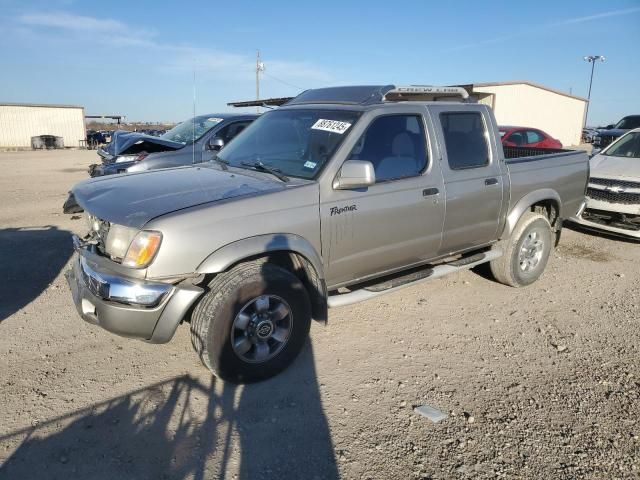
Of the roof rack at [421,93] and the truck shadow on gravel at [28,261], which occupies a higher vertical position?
the roof rack at [421,93]

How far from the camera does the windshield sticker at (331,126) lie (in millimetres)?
3658

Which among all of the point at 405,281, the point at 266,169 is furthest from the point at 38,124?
the point at 405,281

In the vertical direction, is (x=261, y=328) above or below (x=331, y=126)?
below

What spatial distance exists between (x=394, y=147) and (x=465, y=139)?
0.95 m

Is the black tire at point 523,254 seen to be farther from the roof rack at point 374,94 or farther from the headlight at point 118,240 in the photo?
the headlight at point 118,240

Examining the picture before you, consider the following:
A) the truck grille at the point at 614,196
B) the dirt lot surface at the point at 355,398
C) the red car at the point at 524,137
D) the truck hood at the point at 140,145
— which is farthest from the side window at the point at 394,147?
the red car at the point at 524,137

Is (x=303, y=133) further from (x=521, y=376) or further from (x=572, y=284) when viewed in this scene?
(x=572, y=284)

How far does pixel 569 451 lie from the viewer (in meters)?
2.68

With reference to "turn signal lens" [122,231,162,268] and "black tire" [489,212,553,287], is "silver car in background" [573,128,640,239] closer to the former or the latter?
"black tire" [489,212,553,287]

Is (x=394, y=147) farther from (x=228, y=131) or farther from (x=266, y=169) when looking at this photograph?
(x=228, y=131)

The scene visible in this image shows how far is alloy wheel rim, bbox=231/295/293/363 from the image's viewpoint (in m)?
3.18

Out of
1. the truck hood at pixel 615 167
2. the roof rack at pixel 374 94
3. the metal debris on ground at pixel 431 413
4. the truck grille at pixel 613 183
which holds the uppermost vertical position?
the roof rack at pixel 374 94

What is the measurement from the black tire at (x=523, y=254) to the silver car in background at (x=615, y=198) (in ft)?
6.25

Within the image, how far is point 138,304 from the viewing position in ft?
9.40
